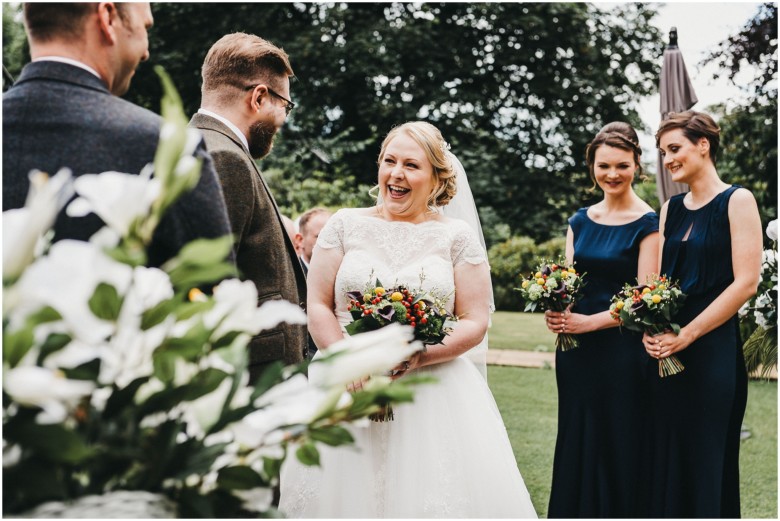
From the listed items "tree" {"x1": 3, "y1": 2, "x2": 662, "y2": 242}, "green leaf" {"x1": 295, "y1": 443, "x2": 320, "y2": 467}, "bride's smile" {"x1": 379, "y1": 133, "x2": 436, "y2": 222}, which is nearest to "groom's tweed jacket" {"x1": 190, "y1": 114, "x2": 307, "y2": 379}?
"bride's smile" {"x1": 379, "y1": 133, "x2": 436, "y2": 222}

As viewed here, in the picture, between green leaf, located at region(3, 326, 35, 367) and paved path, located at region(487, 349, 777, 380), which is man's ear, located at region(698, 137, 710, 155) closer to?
green leaf, located at region(3, 326, 35, 367)

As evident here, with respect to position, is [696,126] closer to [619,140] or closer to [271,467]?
[619,140]

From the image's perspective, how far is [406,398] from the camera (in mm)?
927

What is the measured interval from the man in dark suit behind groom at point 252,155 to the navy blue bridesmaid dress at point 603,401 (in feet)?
7.04

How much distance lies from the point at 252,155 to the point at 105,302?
2.44 m

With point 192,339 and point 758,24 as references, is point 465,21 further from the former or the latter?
point 192,339

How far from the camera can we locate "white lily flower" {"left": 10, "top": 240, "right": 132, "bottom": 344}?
83cm

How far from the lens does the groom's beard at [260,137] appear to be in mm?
3105

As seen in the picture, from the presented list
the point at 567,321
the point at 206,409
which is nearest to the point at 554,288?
the point at 567,321

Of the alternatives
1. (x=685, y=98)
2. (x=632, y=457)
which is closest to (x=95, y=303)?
(x=632, y=457)

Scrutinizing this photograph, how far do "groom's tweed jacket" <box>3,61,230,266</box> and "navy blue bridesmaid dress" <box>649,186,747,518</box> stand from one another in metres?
3.21

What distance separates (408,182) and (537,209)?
1325 cm

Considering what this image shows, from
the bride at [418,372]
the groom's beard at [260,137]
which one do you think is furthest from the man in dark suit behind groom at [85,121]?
the bride at [418,372]

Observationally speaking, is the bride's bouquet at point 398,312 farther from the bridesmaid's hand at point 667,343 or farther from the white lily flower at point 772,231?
the white lily flower at point 772,231
